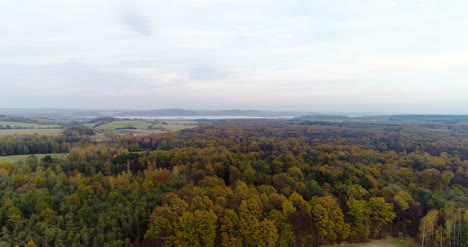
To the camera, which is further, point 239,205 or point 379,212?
point 379,212

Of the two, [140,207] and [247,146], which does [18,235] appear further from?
[247,146]

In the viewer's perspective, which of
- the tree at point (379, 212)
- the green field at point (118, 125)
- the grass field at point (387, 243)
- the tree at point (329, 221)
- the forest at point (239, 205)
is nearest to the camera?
the forest at point (239, 205)

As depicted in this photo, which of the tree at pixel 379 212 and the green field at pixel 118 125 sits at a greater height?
the green field at pixel 118 125

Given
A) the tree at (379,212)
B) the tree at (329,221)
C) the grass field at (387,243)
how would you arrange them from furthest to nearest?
the tree at (379,212) < the grass field at (387,243) < the tree at (329,221)

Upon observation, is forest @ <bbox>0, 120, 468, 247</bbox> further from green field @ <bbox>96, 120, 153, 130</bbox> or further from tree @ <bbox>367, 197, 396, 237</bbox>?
green field @ <bbox>96, 120, 153, 130</bbox>

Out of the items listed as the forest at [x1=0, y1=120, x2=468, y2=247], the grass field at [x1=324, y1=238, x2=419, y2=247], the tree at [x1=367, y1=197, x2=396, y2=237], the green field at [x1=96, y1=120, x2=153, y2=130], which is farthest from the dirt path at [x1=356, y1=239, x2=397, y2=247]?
the green field at [x1=96, y1=120, x2=153, y2=130]

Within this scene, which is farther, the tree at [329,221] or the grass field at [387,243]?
the grass field at [387,243]

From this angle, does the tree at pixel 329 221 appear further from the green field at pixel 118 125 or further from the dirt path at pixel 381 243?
the green field at pixel 118 125

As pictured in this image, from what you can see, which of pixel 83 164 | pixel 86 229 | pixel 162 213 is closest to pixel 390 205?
pixel 162 213

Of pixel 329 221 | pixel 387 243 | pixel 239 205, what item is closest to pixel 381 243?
pixel 387 243

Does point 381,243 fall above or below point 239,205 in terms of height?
below

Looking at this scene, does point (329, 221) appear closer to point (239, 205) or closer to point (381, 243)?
point (381, 243)

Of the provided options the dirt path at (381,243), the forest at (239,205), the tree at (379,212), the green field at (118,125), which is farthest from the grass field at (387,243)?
the green field at (118,125)
